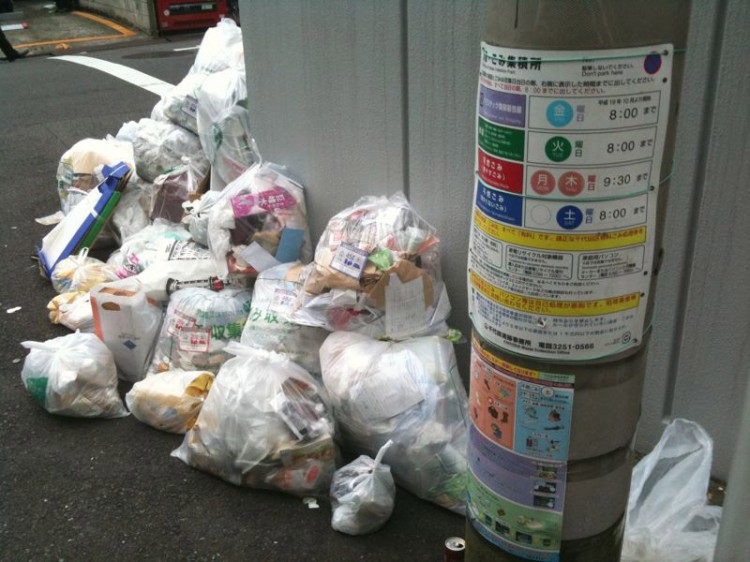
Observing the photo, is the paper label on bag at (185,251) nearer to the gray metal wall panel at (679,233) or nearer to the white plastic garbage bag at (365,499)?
→ the white plastic garbage bag at (365,499)

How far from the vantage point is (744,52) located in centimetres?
225

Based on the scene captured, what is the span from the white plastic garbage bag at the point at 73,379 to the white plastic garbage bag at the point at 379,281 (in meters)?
0.96

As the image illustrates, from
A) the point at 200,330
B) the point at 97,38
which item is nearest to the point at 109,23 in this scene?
the point at 97,38

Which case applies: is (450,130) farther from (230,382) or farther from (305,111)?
(230,382)

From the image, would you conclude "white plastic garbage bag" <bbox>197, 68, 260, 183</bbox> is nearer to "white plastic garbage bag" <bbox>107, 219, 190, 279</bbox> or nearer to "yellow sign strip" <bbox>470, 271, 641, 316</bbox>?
"white plastic garbage bag" <bbox>107, 219, 190, 279</bbox>

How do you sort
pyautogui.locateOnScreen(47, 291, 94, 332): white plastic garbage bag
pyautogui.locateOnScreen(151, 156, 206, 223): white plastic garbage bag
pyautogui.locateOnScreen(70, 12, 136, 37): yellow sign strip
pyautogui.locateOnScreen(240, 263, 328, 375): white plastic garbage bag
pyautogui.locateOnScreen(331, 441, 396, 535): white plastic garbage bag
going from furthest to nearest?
1. pyautogui.locateOnScreen(70, 12, 136, 37): yellow sign strip
2. pyautogui.locateOnScreen(151, 156, 206, 223): white plastic garbage bag
3. pyautogui.locateOnScreen(47, 291, 94, 332): white plastic garbage bag
4. pyautogui.locateOnScreen(240, 263, 328, 375): white plastic garbage bag
5. pyautogui.locateOnScreen(331, 441, 396, 535): white plastic garbage bag

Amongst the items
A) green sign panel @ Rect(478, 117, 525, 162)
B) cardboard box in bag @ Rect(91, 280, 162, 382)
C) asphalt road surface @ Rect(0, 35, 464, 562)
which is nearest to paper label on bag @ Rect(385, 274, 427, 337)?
asphalt road surface @ Rect(0, 35, 464, 562)

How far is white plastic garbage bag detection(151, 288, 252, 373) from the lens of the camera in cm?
348

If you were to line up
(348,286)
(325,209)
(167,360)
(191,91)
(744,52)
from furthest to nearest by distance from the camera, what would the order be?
1. (191,91)
2. (325,209)
3. (167,360)
4. (348,286)
5. (744,52)

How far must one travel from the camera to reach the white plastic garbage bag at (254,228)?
11.8ft

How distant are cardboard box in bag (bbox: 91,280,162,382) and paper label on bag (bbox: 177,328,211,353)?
26 centimetres

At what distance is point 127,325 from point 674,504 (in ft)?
8.17

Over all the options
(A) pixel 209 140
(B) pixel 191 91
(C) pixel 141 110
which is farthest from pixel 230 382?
(C) pixel 141 110

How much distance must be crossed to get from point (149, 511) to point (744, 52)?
2.52 metres
